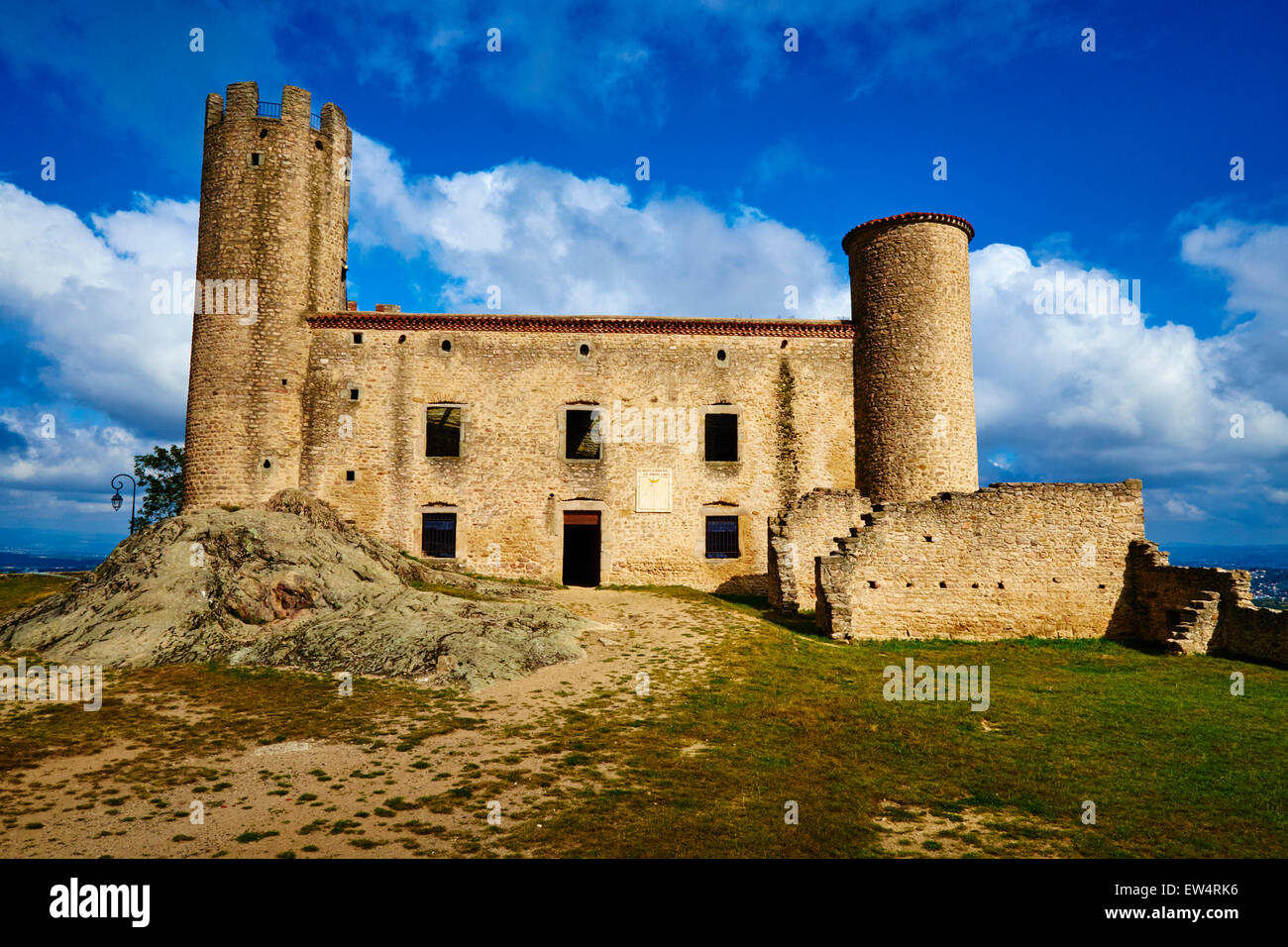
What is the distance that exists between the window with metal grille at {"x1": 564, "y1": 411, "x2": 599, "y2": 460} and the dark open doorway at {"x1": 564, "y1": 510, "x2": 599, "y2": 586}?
197cm

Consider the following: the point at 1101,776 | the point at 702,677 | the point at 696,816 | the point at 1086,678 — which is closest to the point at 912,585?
the point at 1086,678

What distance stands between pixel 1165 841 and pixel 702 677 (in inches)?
263

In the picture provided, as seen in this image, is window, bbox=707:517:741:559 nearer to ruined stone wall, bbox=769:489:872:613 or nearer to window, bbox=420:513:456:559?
ruined stone wall, bbox=769:489:872:613

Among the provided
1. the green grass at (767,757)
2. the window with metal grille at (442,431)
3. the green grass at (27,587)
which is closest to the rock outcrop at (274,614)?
the green grass at (767,757)

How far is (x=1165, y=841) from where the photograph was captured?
568 cm

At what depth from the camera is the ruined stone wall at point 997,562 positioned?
15875 mm

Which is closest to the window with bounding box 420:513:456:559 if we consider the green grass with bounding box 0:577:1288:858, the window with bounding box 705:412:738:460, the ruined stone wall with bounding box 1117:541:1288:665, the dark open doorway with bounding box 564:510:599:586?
the dark open doorway with bounding box 564:510:599:586

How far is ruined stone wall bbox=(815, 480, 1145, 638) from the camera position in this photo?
1588 centimetres

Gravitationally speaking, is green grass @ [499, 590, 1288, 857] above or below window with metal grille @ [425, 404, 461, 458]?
below

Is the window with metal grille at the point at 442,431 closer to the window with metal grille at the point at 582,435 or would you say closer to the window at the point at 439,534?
the window at the point at 439,534

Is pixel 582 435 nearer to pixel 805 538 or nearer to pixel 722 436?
pixel 722 436

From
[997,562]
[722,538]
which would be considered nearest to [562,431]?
[722,538]

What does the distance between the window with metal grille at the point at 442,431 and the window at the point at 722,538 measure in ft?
28.0
